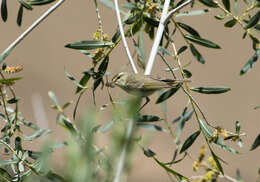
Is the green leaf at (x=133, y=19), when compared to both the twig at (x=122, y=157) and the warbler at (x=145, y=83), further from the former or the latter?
the twig at (x=122, y=157)

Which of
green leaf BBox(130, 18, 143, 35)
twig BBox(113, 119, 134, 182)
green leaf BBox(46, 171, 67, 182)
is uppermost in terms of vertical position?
green leaf BBox(130, 18, 143, 35)

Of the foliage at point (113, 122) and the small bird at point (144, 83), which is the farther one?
the small bird at point (144, 83)

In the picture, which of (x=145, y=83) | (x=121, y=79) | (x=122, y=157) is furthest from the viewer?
(x=121, y=79)

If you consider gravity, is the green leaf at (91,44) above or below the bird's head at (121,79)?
above

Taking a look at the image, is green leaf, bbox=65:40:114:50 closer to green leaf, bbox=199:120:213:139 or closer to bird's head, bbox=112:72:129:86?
bird's head, bbox=112:72:129:86

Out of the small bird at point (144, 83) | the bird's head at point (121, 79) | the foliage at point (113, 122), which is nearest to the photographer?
the foliage at point (113, 122)

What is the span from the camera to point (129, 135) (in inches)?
6.3

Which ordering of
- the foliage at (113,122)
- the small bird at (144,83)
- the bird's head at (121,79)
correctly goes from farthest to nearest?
the bird's head at (121,79)
the small bird at (144,83)
the foliage at (113,122)

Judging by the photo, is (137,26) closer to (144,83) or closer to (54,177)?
(144,83)

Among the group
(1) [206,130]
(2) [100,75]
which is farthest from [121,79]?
(1) [206,130]

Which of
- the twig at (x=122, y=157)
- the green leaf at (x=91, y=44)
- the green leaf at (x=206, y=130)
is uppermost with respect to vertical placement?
the green leaf at (x=91, y=44)

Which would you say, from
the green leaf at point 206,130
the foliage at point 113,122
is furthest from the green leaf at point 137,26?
the green leaf at point 206,130

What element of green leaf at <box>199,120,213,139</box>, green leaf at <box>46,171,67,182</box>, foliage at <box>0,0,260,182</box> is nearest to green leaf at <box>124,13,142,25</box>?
foliage at <box>0,0,260,182</box>

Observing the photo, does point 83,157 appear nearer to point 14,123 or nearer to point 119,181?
Result: point 119,181
